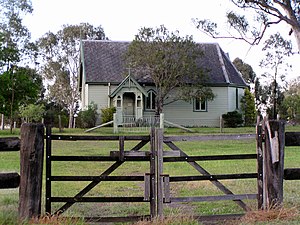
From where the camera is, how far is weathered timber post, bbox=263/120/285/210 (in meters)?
7.04

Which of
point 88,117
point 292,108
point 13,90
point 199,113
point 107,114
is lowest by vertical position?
point 88,117

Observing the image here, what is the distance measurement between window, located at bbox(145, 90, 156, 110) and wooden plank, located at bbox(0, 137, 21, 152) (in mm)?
36948

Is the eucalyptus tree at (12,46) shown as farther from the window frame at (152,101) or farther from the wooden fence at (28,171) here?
the wooden fence at (28,171)

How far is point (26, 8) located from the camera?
1873 inches

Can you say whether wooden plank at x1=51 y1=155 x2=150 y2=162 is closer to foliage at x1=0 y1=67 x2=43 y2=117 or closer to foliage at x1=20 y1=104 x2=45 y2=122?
foliage at x1=0 y1=67 x2=43 y2=117

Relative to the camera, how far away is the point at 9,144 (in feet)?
21.1

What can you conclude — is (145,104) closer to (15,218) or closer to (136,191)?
(136,191)

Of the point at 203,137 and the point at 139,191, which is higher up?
the point at 203,137

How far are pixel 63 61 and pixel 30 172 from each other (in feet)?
178

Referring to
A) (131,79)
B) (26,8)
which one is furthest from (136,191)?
(26,8)

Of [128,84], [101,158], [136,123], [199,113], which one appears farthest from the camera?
[199,113]

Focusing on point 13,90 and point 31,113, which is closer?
point 13,90

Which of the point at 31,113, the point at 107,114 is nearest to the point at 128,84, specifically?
the point at 107,114

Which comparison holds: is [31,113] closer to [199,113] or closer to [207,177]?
[199,113]
